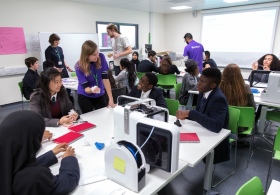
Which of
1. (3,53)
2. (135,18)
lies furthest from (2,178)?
(135,18)

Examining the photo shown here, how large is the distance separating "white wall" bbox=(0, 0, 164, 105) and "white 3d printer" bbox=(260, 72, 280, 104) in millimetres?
5044

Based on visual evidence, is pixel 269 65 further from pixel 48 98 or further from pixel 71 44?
pixel 71 44

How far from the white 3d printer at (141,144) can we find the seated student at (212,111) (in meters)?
0.61

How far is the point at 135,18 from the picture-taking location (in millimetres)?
7461

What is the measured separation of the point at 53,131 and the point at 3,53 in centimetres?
389

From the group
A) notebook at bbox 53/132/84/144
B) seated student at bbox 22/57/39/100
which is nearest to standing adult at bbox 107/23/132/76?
seated student at bbox 22/57/39/100

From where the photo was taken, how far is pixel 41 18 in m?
5.16

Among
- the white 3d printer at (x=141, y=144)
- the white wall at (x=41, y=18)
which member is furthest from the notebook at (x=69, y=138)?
the white wall at (x=41, y=18)

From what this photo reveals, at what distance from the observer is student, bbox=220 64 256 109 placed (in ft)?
7.98

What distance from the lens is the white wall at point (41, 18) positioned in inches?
185

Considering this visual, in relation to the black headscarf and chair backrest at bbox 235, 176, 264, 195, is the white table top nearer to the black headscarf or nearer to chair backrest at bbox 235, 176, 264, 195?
chair backrest at bbox 235, 176, 264, 195

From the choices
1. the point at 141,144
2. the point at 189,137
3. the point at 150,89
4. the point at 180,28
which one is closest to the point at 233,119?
the point at 189,137

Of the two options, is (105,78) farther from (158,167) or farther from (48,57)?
(48,57)

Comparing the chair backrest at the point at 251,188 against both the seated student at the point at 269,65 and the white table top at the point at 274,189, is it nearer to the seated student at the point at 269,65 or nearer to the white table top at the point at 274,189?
the white table top at the point at 274,189
